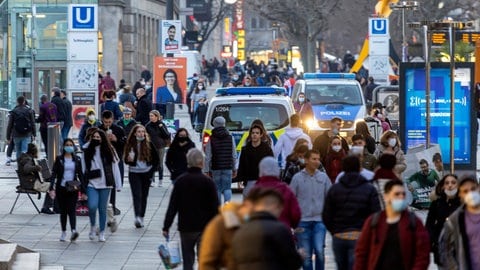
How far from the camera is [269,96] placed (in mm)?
27938

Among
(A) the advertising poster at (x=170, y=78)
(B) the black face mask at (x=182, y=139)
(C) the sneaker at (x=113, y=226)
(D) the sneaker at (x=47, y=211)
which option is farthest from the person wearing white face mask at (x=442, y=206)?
(A) the advertising poster at (x=170, y=78)

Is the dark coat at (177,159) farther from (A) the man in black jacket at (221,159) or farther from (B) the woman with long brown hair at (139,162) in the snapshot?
(A) the man in black jacket at (221,159)

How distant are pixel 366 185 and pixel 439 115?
51.1 feet

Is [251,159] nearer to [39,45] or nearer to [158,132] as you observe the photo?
[158,132]

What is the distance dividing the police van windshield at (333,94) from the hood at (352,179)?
23979 mm

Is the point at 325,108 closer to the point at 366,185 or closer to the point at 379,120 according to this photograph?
the point at 379,120

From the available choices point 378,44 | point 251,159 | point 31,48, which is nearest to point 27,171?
point 251,159

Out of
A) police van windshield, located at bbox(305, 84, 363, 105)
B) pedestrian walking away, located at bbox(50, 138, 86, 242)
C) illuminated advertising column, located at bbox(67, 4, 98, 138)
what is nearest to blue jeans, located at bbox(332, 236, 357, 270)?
pedestrian walking away, located at bbox(50, 138, 86, 242)

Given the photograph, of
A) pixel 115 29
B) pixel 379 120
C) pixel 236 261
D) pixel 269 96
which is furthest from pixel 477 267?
pixel 115 29

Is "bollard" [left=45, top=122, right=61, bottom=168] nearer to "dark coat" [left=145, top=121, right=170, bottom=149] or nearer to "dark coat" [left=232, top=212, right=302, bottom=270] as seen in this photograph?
"dark coat" [left=145, top=121, right=170, bottom=149]

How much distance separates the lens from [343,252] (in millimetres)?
14258

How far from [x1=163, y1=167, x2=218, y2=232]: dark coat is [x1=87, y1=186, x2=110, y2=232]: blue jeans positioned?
526 cm

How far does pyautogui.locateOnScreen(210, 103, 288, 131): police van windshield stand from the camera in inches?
1079

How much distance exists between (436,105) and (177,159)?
8416mm
